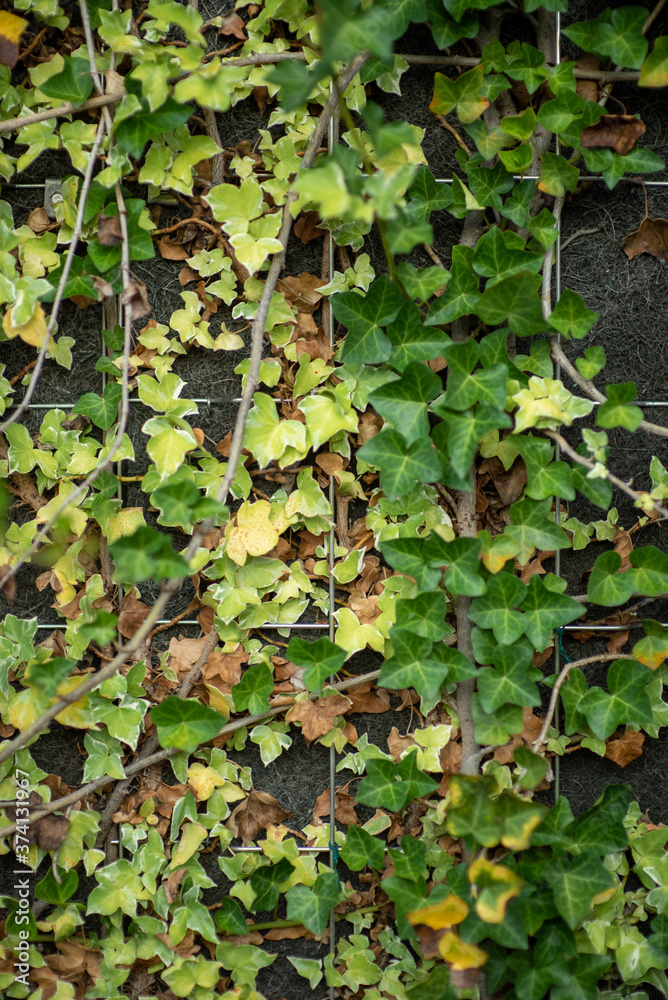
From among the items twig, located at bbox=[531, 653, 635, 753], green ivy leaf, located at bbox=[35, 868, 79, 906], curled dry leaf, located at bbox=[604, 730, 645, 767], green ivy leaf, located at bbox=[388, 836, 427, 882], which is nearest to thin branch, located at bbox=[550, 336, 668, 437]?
twig, located at bbox=[531, 653, 635, 753]

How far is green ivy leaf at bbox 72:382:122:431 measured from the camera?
1.15m

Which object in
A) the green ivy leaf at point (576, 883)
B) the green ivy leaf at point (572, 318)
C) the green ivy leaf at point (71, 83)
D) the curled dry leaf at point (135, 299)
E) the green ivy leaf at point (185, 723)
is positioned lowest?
the green ivy leaf at point (576, 883)

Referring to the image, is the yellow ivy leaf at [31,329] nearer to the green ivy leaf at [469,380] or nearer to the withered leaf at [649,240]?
the green ivy leaf at [469,380]

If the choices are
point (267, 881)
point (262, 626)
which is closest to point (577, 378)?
point (262, 626)

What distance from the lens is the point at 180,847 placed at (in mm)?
1143

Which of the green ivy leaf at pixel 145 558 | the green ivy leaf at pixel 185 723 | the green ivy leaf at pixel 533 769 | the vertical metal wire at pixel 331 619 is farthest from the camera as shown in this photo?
the vertical metal wire at pixel 331 619

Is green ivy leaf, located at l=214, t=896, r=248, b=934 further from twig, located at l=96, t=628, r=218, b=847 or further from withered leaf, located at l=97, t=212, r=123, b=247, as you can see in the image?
withered leaf, located at l=97, t=212, r=123, b=247

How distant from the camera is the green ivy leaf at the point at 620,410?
1.04 metres

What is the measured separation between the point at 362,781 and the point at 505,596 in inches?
15.0

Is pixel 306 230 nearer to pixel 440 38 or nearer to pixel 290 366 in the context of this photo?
pixel 290 366

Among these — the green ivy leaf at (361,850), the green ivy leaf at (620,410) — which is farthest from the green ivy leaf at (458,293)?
the green ivy leaf at (361,850)

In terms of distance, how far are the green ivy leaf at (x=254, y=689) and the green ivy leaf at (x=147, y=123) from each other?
2.75 ft

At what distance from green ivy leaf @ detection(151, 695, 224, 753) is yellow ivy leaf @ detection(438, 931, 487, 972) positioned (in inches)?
17.6

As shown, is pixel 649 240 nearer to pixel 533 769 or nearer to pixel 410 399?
pixel 410 399
